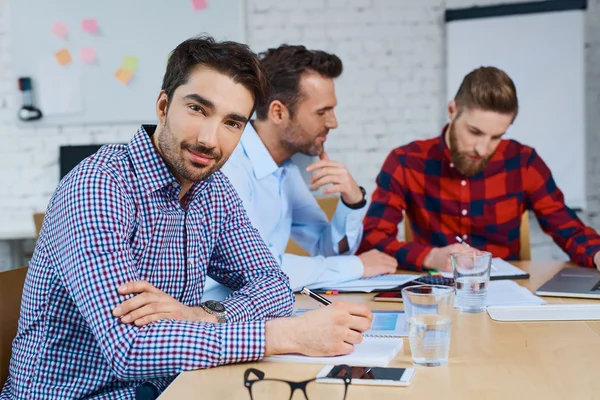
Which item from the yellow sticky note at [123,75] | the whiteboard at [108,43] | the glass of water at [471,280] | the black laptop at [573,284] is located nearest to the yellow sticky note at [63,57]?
the whiteboard at [108,43]

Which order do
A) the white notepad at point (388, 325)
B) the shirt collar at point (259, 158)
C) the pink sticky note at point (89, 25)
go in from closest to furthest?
the white notepad at point (388, 325) < the shirt collar at point (259, 158) < the pink sticky note at point (89, 25)

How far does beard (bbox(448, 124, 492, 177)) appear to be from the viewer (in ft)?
8.18

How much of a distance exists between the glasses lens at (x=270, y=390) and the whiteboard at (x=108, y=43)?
3487 mm

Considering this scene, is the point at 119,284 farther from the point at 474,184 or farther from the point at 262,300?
the point at 474,184

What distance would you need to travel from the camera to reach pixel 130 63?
431cm

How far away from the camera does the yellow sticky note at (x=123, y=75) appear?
170 inches

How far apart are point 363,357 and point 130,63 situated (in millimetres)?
3559

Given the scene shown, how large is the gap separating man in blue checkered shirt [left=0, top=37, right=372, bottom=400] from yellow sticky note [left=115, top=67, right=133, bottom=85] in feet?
9.57

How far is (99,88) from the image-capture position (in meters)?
4.35

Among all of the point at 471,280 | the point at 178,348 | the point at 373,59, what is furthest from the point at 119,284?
the point at 373,59

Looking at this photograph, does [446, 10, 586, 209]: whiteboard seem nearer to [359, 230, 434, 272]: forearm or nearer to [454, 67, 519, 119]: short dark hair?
[454, 67, 519, 119]: short dark hair

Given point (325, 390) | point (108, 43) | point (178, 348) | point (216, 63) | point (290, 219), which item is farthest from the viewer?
point (108, 43)

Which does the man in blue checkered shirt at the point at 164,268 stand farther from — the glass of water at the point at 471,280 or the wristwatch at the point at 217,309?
the glass of water at the point at 471,280

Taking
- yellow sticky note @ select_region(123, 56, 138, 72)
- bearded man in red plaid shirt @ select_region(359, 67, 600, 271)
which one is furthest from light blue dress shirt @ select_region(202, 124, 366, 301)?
yellow sticky note @ select_region(123, 56, 138, 72)
